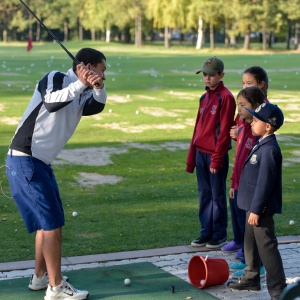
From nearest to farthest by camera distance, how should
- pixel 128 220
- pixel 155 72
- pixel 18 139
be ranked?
pixel 18 139
pixel 128 220
pixel 155 72

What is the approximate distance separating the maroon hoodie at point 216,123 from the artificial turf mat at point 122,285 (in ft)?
4.56

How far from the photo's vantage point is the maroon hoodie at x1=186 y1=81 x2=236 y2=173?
762cm

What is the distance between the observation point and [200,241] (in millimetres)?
7875

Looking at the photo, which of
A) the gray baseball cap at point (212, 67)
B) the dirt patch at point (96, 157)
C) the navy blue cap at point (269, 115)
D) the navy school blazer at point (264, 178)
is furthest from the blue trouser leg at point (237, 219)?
the dirt patch at point (96, 157)

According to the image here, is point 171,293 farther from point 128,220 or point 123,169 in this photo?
point 123,169

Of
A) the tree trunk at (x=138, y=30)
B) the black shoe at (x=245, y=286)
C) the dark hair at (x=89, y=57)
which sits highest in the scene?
the dark hair at (x=89, y=57)

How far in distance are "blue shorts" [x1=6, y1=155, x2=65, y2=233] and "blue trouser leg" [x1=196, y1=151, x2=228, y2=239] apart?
2229mm

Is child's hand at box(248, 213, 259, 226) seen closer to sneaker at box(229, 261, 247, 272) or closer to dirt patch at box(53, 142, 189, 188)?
sneaker at box(229, 261, 247, 272)

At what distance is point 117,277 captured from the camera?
6.79 m

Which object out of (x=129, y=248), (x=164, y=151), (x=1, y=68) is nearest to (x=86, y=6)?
(x=1, y=68)

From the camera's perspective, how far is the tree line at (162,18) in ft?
243

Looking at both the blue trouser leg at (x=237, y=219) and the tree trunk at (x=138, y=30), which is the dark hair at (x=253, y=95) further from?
the tree trunk at (x=138, y=30)

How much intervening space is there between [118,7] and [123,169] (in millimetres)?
75936

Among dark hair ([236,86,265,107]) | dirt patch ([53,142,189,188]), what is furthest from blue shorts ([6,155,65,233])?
dirt patch ([53,142,189,188])
